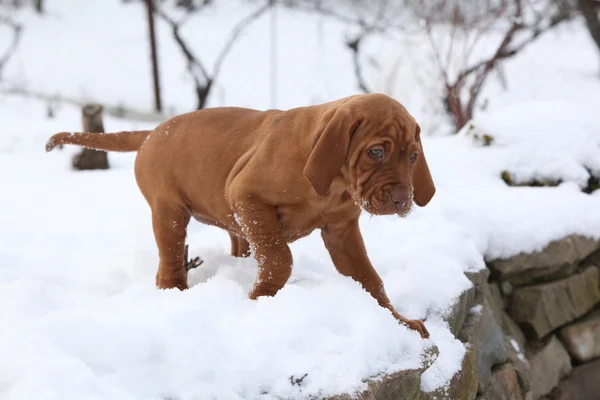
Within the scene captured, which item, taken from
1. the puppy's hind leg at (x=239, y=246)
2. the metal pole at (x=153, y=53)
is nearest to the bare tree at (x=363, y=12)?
the metal pole at (x=153, y=53)

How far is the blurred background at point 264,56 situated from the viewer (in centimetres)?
1027

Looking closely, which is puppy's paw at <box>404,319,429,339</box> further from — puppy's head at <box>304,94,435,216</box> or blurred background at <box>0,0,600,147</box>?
blurred background at <box>0,0,600,147</box>

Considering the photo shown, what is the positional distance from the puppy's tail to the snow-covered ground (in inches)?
22.4

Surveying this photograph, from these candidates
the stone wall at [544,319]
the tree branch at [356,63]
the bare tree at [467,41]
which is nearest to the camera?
the stone wall at [544,319]

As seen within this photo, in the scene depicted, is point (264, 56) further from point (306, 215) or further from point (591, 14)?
point (306, 215)

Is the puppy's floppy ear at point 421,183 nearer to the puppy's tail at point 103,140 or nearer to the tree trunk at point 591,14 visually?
the puppy's tail at point 103,140

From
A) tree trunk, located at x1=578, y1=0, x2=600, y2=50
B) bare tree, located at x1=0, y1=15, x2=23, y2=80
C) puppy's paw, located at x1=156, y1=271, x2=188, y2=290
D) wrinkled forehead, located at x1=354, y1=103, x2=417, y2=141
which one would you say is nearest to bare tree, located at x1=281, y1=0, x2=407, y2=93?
tree trunk, located at x1=578, y1=0, x2=600, y2=50

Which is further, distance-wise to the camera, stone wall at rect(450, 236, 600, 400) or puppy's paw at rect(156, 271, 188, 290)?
stone wall at rect(450, 236, 600, 400)

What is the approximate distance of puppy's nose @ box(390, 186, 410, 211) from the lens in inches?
74.0

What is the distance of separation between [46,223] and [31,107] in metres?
7.32

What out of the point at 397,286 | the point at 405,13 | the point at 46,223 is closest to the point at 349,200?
the point at 397,286

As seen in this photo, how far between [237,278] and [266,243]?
1.55 feet

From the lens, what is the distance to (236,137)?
2.42 meters

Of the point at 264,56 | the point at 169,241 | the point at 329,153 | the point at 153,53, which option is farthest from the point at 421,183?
the point at 264,56
